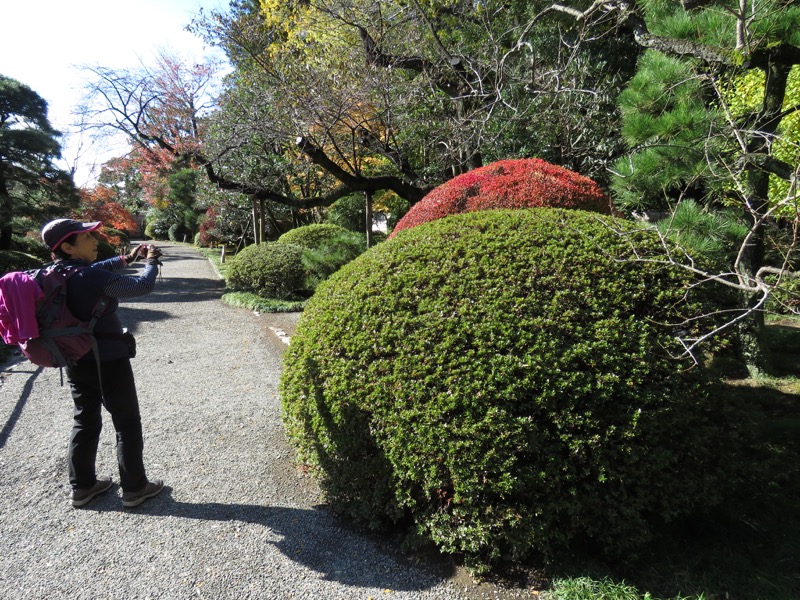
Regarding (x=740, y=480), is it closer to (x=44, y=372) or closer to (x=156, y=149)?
(x=44, y=372)

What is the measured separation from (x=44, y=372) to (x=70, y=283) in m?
3.55

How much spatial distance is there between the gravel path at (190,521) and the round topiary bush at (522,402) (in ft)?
0.91

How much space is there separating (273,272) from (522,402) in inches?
310

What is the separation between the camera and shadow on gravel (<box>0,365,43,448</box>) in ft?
12.5

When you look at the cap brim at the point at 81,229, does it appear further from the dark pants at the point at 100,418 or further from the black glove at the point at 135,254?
the dark pants at the point at 100,418

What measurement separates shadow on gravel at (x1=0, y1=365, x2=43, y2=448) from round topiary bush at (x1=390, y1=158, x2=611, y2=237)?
3729 millimetres

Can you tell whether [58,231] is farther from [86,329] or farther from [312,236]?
[312,236]

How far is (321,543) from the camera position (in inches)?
101

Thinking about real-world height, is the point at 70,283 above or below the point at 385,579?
above

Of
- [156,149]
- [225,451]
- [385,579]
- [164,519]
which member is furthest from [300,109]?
[156,149]

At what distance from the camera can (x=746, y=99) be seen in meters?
6.38

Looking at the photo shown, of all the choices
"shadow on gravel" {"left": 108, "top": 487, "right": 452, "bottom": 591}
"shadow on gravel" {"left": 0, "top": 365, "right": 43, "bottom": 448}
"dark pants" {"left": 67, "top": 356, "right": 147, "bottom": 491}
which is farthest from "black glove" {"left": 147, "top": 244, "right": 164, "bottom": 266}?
"shadow on gravel" {"left": 0, "top": 365, "right": 43, "bottom": 448}

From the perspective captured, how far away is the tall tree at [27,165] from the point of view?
11.1m

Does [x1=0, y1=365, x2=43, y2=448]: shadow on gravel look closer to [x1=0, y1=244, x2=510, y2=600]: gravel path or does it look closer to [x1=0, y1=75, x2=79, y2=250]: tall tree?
[x1=0, y1=244, x2=510, y2=600]: gravel path
